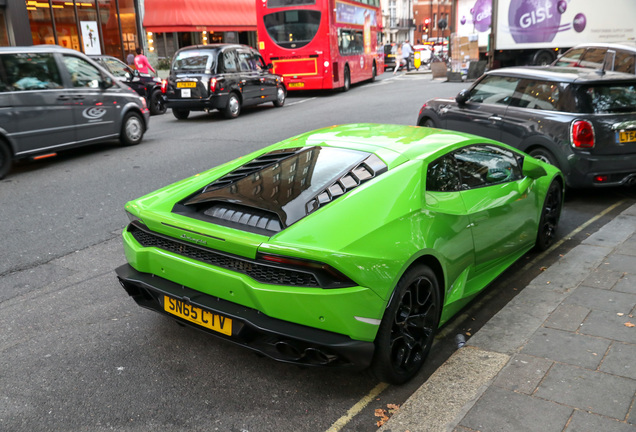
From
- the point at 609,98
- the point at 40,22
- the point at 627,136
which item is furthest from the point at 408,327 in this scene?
the point at 40,22

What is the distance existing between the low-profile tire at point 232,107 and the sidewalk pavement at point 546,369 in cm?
1115

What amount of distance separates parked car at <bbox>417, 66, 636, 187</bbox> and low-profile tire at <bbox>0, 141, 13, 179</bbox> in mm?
7026

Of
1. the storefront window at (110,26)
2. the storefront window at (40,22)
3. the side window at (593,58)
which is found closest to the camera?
the side window at (593,58)

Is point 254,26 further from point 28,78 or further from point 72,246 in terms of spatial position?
point 72,246

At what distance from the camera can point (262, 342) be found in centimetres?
303

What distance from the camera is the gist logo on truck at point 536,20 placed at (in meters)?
19.6

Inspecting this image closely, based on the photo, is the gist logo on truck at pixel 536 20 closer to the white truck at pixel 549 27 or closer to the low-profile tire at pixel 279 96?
the white truck at pixel 549 27

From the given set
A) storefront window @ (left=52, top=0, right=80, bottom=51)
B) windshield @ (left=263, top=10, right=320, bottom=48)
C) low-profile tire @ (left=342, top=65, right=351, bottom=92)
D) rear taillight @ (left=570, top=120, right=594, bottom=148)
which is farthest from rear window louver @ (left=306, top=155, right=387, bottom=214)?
storefront window @ (left=52, top=0, right=80, bottom=51)

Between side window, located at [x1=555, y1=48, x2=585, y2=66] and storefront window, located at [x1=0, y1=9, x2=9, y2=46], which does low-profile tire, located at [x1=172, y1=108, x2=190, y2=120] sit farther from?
side window, located at [x1=555, y1=48, x2=585, y2=66]

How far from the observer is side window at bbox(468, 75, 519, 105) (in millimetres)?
7637

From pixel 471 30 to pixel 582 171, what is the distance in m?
20.8

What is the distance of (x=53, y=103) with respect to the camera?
909 centimetres

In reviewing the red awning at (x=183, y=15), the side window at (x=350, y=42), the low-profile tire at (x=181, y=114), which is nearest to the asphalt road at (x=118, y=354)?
the low-profile tire at (x=181, y=114)

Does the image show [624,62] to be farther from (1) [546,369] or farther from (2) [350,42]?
(1) [546,369]
